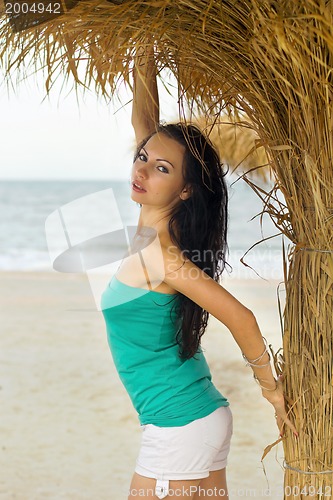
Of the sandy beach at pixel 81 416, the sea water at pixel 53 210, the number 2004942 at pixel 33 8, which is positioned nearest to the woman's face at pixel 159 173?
the number 2004942 at pixel 33 8

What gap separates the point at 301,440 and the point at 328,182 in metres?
0.53

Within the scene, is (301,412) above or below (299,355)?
below

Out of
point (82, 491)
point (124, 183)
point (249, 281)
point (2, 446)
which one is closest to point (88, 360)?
point (2, 446)

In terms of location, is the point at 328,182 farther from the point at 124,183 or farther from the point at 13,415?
the point at 124,183

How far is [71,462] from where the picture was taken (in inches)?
132

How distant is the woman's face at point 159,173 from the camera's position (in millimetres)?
1573

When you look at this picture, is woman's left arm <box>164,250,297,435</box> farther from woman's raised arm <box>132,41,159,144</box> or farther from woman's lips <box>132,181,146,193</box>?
woman's raised arm <box>132,41,159,144</box>

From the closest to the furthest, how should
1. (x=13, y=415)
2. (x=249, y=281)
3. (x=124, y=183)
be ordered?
1. (x=13, y=415)
2. (x=249, y=281)
3. (x=124, y=183)

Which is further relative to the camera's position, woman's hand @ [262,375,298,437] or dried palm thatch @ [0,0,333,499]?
woman's hand @ [262,375,298,437]

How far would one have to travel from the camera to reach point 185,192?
1608 millimetres

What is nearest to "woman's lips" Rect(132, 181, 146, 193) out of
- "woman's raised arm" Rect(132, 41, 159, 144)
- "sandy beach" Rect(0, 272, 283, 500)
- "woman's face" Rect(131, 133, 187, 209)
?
"woman's face" Rect(131, 133, 187, 209)

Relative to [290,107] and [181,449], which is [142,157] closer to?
[290,107]

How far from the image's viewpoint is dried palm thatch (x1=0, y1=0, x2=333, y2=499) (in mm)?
1310

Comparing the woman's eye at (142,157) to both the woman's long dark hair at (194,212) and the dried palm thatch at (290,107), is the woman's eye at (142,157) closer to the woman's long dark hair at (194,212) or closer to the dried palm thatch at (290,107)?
the woman's long dark hair at (194,212)
